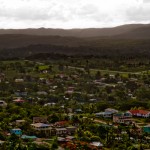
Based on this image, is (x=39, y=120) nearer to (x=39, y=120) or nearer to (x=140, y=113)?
(x=39, y=120)

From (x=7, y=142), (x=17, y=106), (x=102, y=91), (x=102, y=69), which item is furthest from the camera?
(x=102, y=69)

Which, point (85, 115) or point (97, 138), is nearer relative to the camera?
point (97, 138)

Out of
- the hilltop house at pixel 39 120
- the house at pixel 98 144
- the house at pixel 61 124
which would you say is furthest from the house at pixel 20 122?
the house at pixel 98 144

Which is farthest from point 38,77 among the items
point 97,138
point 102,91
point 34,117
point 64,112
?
point 97,138

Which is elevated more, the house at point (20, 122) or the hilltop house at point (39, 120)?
the house at point (20, 122)

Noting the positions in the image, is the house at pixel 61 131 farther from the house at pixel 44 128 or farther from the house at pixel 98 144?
the house at pixel 98 144

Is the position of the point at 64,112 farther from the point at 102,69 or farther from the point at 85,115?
the point at 102,69

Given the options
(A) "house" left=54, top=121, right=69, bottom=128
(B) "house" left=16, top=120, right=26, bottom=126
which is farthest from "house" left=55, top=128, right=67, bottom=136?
(B) "house" left=16, top=120, right=26, bottom=126

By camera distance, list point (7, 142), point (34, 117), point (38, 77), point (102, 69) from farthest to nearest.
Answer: point (102, 69), point (38, 77), point (34, 117), point (7, 142)

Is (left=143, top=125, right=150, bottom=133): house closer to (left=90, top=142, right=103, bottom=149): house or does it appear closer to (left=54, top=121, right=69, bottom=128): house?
(left=54, top=121, right=69, bottom=128): house
